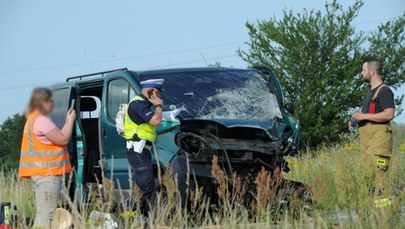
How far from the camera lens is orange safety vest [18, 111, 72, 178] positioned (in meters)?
7.08

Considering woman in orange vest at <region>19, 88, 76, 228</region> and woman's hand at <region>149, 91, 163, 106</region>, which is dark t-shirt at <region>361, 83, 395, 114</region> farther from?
woman in orange vest at <region>19, 88, 76, 228</region>

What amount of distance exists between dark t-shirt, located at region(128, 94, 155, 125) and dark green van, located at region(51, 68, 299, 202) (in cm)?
41

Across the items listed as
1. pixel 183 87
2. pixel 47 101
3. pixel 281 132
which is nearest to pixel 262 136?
pixel 281 132

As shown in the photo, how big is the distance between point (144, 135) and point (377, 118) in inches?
92.2

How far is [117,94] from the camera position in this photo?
30.7ft

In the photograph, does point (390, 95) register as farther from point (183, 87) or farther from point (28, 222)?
point (28, 222)

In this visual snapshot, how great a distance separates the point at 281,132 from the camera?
9125 mm

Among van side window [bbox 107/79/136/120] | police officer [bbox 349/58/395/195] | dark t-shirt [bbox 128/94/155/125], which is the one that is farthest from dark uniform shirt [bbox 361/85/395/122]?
van side window [bbox 107/79/136/120]

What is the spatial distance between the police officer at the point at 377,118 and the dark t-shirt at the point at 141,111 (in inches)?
81.7

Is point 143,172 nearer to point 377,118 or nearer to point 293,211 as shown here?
point 293,211

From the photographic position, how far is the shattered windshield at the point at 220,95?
905cm

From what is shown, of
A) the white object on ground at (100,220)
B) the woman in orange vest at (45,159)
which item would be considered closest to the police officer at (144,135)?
the woman in orange vest at (45,159)

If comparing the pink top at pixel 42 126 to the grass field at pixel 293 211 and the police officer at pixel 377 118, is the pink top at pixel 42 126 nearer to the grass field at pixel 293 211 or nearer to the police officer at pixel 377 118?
the grass field at pixel 293 211

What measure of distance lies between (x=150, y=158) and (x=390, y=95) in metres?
2.50
